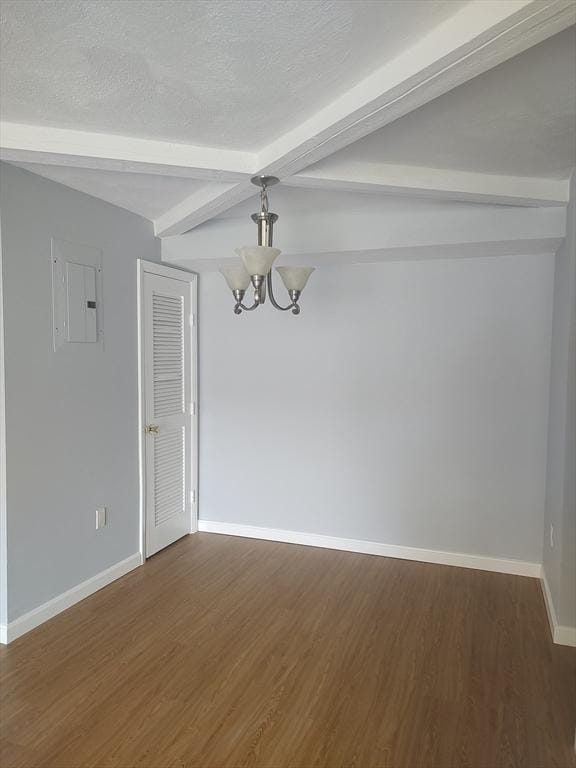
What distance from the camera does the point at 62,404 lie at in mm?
2883

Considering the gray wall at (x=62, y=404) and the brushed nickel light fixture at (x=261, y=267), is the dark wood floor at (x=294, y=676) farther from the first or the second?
the brushed nickel light fixture at (x=261, y=267)

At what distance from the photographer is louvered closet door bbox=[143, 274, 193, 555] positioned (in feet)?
12.1

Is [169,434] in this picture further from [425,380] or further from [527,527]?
[527,527]

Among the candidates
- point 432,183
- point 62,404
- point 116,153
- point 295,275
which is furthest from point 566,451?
point 62,404

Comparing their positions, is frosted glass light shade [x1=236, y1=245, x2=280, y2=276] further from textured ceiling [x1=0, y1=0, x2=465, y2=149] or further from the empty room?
textured ceiling [x1=0, y1=0, x2=465, y2=149]

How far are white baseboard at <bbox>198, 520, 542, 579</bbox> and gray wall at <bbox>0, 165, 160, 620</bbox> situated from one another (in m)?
0.95

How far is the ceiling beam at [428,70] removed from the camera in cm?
138

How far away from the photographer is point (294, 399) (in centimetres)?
401

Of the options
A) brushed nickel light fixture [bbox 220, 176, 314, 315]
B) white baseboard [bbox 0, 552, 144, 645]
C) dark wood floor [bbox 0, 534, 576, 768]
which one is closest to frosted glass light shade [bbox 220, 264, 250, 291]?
brushed nickel light fixture [bbox 220, 176, 314, 315]

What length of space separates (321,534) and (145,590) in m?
1.40

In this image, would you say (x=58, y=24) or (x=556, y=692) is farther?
(x=556, y=692)

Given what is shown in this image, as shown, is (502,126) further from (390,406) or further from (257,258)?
(390,406)

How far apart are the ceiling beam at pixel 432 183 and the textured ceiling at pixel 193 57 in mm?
425

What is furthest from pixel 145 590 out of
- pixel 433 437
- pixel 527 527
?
pixel 527 527
